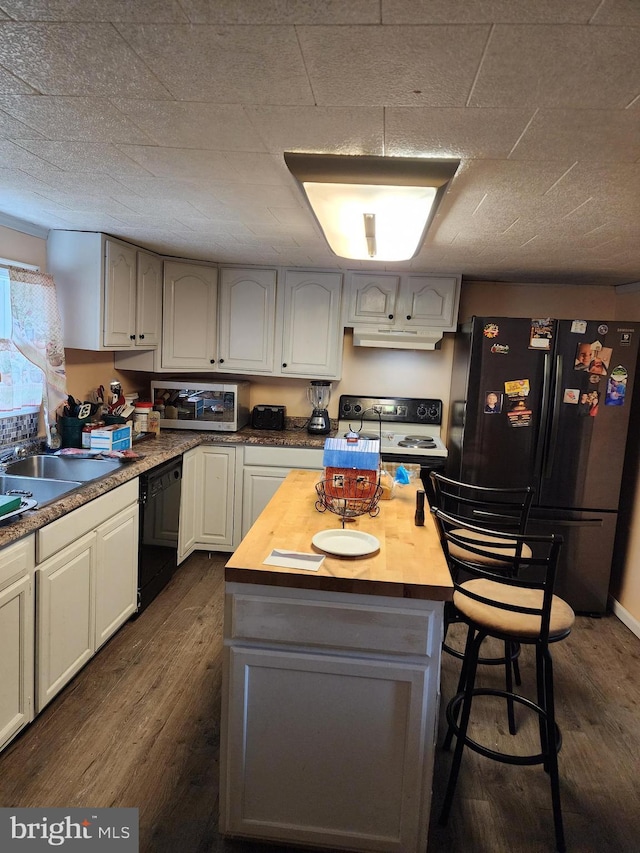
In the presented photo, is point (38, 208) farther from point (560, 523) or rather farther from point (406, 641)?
point (560, 523)

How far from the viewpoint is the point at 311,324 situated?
407 centimetres

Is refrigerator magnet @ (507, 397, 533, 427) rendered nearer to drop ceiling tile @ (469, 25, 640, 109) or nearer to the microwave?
the microwave

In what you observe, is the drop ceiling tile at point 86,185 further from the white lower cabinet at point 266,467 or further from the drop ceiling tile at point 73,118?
the white lower cabinet at point 266,467

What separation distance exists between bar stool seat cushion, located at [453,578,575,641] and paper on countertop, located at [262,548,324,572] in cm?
59

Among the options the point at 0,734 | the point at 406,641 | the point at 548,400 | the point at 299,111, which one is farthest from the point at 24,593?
the point at 548,400

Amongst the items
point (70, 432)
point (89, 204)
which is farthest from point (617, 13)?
point (70, 432)

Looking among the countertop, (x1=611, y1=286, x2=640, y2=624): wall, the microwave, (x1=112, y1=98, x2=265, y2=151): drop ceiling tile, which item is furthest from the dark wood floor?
(x1=112, y1=98, x2=265, y2=151): drop ceiling tile

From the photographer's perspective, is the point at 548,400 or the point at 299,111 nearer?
the point at 299,111

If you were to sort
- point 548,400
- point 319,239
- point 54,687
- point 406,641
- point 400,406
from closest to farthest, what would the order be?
1. point 406,641
2. point 54,687
3. point 319,239
4. point 548,400
5. point 400,406

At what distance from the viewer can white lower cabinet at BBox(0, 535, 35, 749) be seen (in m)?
1.93

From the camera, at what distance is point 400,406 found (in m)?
4.34

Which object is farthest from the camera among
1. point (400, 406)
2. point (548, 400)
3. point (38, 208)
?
point (400, 406)

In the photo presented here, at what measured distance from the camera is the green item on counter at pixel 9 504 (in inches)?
78.3

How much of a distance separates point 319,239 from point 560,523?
7.29ft
